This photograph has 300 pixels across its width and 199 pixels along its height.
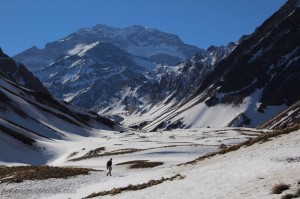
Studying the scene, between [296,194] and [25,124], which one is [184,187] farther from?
[25,124]

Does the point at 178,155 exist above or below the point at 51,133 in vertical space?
below

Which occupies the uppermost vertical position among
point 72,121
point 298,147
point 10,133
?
point 72,121

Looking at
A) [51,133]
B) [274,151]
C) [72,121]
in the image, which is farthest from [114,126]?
[274,151]

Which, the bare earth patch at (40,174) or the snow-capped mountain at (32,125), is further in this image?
the snow-capped mountain at (32,125)

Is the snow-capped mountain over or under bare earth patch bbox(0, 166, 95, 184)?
over

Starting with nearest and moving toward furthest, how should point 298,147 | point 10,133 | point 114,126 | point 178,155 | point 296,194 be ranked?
point 296,194 < point 298,147 < point 178,155 < point 10,133 < point 114,126

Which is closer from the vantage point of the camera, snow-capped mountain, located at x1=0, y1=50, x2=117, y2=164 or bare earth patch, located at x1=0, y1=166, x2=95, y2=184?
bare earth patch, located at x1=0, y1=166, x2=95, y2=184

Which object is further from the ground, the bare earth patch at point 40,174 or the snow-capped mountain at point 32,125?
the snow-capped mountain at point 32,125

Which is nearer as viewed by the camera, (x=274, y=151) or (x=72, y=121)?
(x=274, y=151)

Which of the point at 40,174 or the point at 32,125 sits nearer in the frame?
the point at 40,174

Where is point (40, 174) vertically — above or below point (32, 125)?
below

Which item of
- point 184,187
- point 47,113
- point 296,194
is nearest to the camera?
point 296,194

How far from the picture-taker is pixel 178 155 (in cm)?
7231

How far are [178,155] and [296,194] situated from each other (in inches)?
2108
